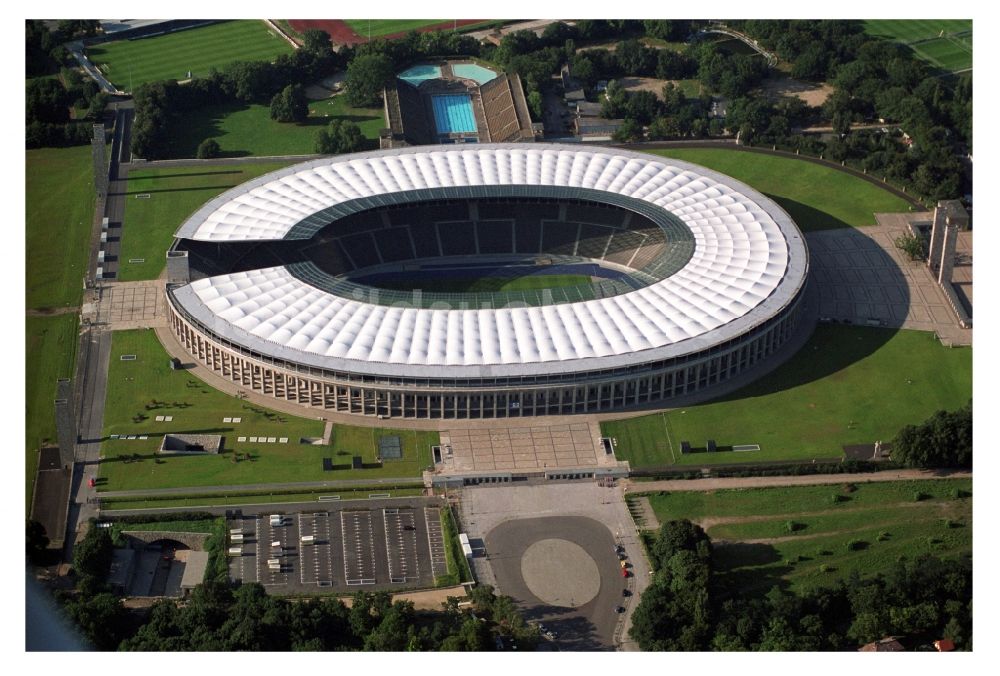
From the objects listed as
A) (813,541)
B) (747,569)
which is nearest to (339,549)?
(747,569)

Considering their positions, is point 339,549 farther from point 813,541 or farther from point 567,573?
Result: point 813,541

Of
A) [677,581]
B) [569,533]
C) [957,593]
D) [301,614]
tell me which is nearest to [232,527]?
[301,614]

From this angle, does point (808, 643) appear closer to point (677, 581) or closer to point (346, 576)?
point (677, 581)

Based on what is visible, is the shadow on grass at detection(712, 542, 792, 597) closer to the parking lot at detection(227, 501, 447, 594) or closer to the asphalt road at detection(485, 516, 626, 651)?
the asphalt road at detection(485, 516, 626, 651)

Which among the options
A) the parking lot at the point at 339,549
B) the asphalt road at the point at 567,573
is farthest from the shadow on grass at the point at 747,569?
the parking lot at the point at 339,549

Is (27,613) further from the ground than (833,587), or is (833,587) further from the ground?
(27,613)

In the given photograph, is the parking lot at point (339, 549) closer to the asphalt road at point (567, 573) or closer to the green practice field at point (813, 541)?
the asphalt road at point (567, 573)

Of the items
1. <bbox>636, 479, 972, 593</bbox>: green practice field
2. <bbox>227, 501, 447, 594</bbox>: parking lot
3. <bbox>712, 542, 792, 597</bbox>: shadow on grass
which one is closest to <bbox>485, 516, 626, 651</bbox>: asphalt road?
<bbox>227, 501, 447, 594</bbox>: parking lot
